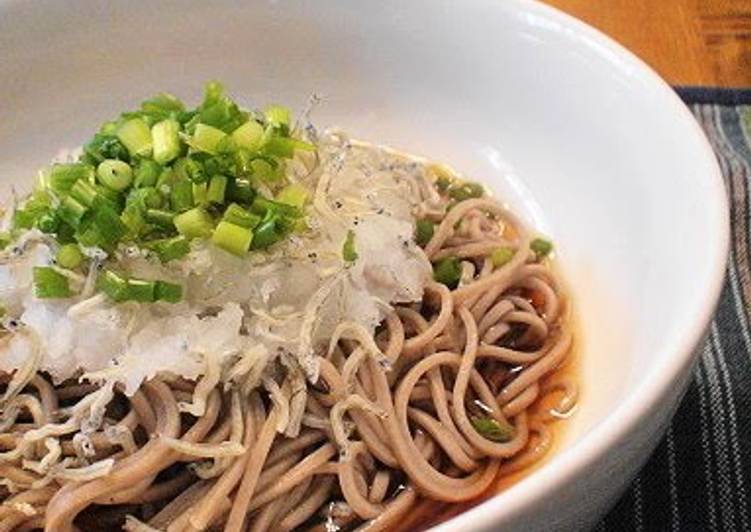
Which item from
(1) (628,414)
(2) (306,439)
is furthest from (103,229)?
(1) (628,414)

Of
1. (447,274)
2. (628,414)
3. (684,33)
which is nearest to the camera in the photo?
(628,414)

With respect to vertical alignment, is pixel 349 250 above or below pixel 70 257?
below

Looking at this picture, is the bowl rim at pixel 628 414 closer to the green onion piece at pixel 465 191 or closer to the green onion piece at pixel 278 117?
the green onion piece at pixel 465 191

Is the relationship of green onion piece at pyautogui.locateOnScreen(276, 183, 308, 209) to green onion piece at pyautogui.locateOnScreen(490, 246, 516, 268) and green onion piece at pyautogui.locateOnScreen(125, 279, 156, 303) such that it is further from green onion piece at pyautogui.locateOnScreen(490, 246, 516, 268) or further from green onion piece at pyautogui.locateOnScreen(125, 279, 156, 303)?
green onion piece at pyautogui.locateOnScreen(490, 246, 516, 268)

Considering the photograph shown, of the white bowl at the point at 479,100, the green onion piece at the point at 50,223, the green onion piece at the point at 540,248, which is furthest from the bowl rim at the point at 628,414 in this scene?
the green onion piece at the point at 50,223

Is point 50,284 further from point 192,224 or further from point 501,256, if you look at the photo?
point 501,256

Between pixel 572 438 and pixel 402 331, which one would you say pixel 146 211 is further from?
pixel 572 438
